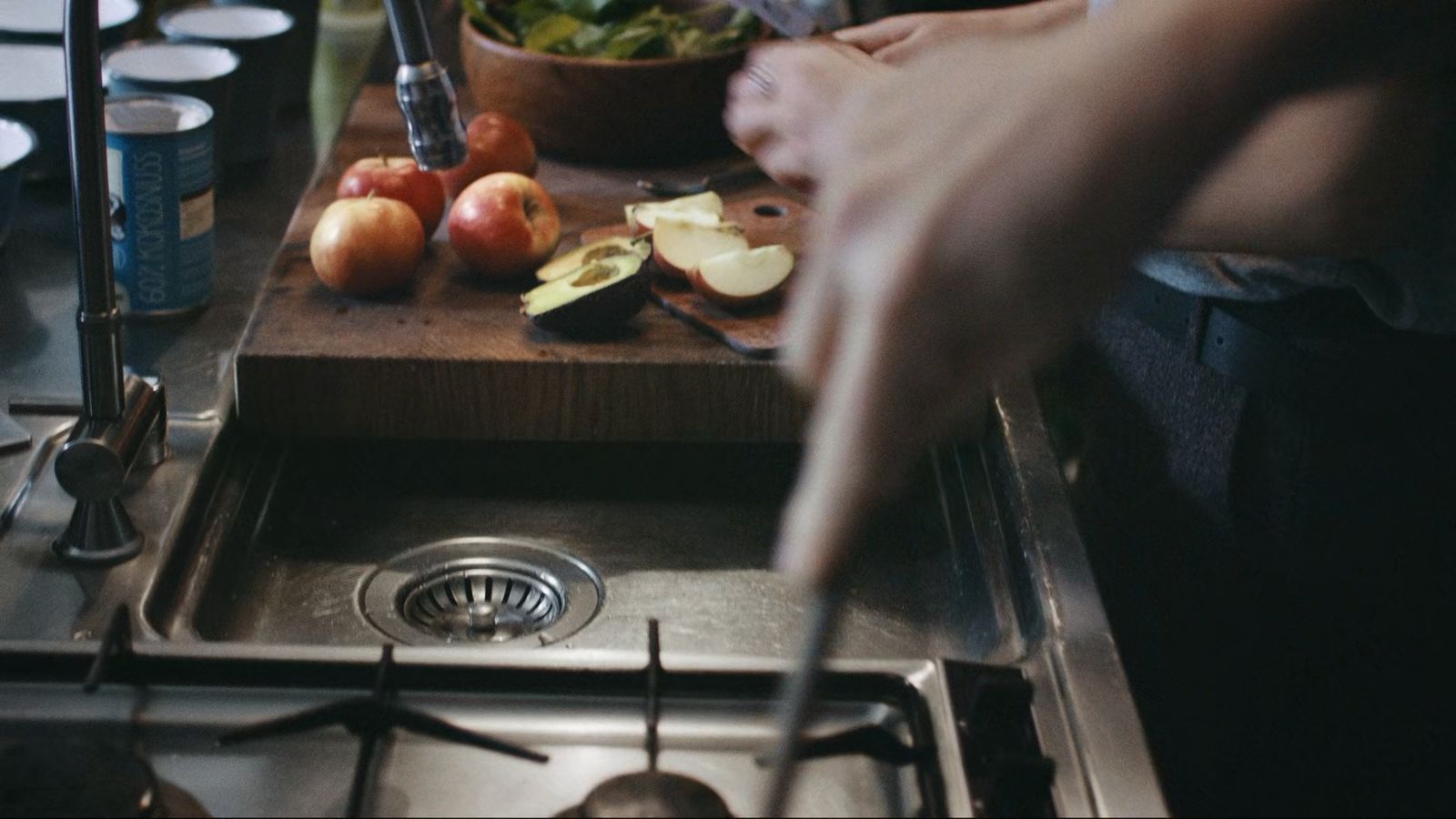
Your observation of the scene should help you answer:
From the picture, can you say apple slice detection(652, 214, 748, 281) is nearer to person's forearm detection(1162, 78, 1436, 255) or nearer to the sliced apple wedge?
the sliced apple wedge

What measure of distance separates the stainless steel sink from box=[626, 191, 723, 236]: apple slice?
0.71 feet

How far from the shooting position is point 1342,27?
471 mm

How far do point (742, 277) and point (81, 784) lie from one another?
0.68 m

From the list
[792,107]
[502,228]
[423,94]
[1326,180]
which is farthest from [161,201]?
[1326,180]

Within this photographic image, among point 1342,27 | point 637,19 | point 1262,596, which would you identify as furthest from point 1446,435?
point 637,19

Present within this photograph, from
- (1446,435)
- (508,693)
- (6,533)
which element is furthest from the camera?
(1446,435)

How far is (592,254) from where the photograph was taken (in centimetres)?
126

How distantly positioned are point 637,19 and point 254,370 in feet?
2.36

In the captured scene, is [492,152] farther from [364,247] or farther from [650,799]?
[650,799]

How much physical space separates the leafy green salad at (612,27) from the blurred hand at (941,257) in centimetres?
117

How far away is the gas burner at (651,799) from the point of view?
Result: 0.66 m

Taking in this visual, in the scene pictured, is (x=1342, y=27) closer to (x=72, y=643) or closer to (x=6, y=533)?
(x=72, y=643)

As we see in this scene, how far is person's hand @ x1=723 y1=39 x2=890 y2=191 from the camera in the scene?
3.12ft

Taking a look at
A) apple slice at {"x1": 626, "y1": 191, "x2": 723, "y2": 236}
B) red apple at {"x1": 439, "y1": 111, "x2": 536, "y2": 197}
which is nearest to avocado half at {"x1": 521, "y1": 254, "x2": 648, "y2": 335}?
apple slice at {"x1": 626, "y1": 191, "x2": 723, "y2": 236}
